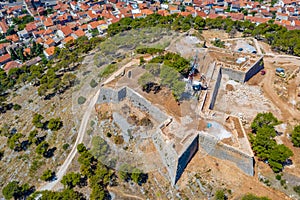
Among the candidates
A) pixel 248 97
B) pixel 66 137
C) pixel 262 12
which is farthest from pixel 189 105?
pixel 262 12

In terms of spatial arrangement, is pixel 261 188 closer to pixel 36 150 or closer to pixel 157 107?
pixel 157 107

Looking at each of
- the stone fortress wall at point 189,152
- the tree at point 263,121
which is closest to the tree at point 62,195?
the stone fortress wall at point 189,152

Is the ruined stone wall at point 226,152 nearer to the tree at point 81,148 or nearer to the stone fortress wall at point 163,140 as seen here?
the stone fortress wall at point 163,140

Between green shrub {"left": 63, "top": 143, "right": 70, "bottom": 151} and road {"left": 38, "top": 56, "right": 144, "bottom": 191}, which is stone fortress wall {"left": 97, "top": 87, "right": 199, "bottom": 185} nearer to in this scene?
road {"left": 38, "top": 56, "right": 144, "bottom": 191}

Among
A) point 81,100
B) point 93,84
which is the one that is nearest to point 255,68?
point 93,84

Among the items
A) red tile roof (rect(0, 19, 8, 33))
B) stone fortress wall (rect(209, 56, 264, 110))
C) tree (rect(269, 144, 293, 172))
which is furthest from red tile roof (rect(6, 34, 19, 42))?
tree (rect(269, 144, 293, 172))

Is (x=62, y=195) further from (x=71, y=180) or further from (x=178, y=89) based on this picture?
(x=178, y=89)
